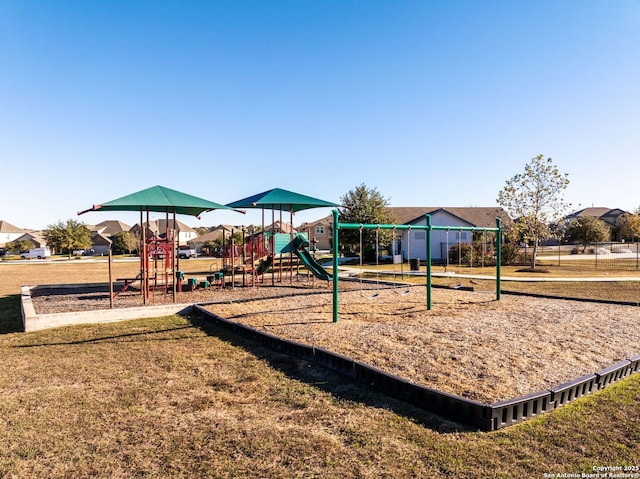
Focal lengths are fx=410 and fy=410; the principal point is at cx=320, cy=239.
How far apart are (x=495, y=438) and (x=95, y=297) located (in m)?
12.5

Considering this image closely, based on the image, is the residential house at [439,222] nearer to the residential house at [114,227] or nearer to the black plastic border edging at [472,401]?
the black plastic border edging at [472,401]

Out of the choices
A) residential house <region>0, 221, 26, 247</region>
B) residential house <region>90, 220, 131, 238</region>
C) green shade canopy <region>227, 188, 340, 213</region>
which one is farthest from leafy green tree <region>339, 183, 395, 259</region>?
residential house <region>0, 221, 26, 247</region>

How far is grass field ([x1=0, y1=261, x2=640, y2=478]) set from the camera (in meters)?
3.35

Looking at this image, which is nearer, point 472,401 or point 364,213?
point 472,401

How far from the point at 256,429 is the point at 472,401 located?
2.18 m

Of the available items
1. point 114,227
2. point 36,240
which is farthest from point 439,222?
point 36,240

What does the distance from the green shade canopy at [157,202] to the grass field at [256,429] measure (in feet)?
20.5

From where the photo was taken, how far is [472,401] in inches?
163

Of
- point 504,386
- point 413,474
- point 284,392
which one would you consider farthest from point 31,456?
point 504,386

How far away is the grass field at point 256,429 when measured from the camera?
11.0ft

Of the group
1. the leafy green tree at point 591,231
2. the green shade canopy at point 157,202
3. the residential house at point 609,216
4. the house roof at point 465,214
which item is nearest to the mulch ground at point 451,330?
the green shade canopy at point 157,202

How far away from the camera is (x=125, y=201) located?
11641 millimetres

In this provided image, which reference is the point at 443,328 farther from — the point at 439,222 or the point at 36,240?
the point at 36,240

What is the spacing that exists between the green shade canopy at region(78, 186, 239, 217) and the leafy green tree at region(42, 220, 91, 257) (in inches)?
1957
